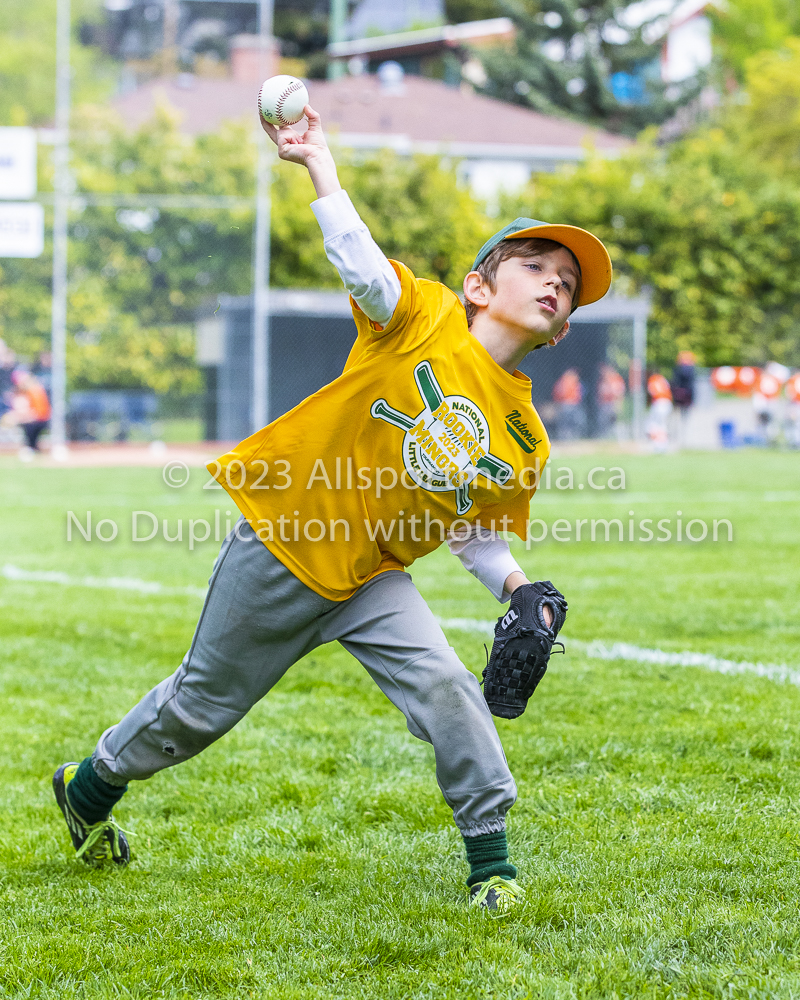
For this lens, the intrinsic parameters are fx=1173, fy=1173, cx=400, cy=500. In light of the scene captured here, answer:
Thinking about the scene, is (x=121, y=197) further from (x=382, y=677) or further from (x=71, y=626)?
(x=382, y=677)

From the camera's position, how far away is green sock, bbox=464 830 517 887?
101 inches

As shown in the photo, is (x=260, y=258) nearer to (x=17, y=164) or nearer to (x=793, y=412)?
(x=17, y=164)

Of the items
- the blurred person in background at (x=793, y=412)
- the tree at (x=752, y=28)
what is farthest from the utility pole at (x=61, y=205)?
the tree at (x=752, y=28)

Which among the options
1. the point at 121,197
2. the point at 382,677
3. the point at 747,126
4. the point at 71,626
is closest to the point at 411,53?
the point at 747,126

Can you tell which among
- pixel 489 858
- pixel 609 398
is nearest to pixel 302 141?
pixel 489 858

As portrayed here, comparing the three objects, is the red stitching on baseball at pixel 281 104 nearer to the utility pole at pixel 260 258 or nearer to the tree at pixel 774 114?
the utility pole at pixel 260 258

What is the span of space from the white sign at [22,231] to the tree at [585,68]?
2600 cm

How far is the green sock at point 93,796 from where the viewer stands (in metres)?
2.92

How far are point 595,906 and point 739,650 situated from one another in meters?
2.75

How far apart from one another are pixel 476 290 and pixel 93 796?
5.11ft

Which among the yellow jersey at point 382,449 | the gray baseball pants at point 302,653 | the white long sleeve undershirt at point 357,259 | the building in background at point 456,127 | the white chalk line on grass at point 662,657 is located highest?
the building in background at point 456,127

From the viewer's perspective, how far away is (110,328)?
59.4 ft

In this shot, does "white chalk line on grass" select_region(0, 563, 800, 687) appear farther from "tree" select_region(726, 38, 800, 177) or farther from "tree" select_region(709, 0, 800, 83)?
"tree" select_region(709, 0, 800, 83)

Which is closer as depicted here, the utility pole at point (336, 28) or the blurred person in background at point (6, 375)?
the blurred person in background at point (6, 375)
